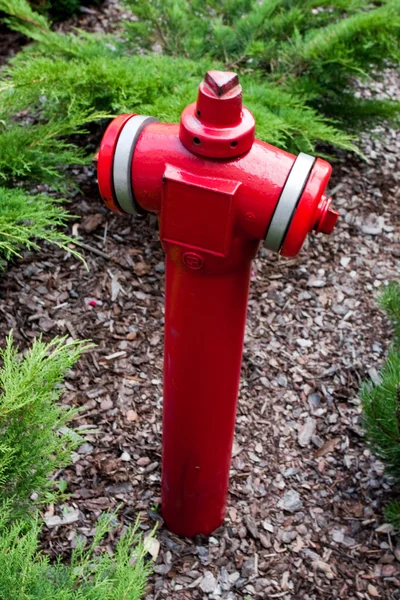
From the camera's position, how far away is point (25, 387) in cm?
166

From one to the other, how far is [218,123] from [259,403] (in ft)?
4.90

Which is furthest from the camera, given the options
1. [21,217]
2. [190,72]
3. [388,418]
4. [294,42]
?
[294,42]

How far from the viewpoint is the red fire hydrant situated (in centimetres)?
138

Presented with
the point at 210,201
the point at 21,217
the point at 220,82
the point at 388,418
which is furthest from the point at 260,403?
the point at 220,82

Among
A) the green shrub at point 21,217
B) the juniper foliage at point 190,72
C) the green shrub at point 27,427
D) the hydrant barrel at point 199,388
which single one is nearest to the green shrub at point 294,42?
the juniper foliage at point 190,72

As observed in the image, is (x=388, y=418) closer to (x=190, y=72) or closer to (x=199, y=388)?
(x=199, y=388)

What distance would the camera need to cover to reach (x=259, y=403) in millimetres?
2639

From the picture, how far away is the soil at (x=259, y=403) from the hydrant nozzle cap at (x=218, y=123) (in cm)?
136

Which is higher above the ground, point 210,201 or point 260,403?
point 210,201

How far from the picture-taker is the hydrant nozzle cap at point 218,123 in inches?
52.7

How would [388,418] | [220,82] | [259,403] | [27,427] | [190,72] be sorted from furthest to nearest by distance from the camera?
[190,72] → [259,403] → [388,418] → [27,427] → [220,82]

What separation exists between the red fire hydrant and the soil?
777 millimetres

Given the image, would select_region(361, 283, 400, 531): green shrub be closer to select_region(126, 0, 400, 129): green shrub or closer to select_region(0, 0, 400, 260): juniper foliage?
select_region(0, 0, 400, 260): juniper foliage

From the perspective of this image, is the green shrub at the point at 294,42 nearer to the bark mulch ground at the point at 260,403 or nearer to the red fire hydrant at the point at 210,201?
the bark mulch ground at the point at 260,403
